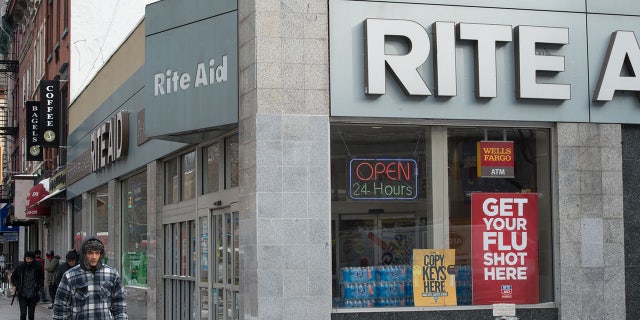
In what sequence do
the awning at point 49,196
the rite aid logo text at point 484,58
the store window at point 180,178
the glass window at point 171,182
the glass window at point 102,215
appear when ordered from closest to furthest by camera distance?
the rite aid logo text at point 484,58 → the store window at point 180,178 → the glass window at point 171,182 → the glass window at point 102,215 → the awning at point 49,196

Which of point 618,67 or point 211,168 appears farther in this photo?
point 211,168

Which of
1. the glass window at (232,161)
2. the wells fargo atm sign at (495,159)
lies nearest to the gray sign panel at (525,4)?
the wells fargo atm sign at (495,159)

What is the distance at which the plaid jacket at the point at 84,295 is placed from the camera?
27.3ft

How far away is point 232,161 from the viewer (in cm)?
1303

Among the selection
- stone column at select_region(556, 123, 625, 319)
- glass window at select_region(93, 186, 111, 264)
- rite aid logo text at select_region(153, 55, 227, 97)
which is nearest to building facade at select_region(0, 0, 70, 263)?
glass window at select_region(93, 186, 111, 264)

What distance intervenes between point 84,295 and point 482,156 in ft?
17.8

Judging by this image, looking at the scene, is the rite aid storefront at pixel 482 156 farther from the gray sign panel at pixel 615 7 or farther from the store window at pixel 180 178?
the store window at pixel 180 178

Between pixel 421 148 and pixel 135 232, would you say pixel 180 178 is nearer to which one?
pixel 135 232

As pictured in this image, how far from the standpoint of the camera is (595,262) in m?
11.8

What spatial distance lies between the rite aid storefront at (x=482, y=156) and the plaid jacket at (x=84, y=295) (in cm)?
344

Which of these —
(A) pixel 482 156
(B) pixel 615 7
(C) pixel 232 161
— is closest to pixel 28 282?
(C) pixel 232 161

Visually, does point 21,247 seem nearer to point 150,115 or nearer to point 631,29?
point 150,115

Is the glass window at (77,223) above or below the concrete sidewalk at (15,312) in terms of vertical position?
above

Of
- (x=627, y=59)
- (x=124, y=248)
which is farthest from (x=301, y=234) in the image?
(x=124, y=248)
